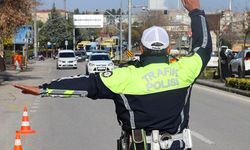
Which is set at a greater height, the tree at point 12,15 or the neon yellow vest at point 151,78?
the tree at point 12,15

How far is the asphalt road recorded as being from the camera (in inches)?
415

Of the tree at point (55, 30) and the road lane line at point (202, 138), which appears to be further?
the tree at point (55, 30)

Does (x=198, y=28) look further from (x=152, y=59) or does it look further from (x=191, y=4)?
(x=152, y=59)

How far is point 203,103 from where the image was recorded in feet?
62.0

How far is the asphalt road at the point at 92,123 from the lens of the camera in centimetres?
1053

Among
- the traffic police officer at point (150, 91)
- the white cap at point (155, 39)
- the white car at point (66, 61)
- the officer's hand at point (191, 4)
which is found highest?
the officer's hand at point (191, 4)

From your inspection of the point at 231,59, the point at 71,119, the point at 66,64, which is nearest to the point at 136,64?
the point at 71,119

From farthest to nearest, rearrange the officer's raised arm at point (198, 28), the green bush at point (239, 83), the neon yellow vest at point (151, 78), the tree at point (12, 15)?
1. the tree at point (12, 15)
2. the green bush at point (239, 83)
3. the officer's raised arm at point (198, 28)
4. the neon yellow vest at point (151, 78)

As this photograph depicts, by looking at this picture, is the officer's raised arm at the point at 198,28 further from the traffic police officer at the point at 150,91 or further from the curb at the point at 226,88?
the curb at the point at 226,88

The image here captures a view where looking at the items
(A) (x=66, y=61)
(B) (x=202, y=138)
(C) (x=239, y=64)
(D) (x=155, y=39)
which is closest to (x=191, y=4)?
(D) (x=155, y=39)

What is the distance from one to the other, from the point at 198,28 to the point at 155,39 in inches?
17.2

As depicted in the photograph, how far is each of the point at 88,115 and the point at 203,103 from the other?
4928 mm

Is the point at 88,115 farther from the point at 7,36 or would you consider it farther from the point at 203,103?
the point at 7,36

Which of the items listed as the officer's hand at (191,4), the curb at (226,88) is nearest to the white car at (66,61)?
the curb at (226,88)
